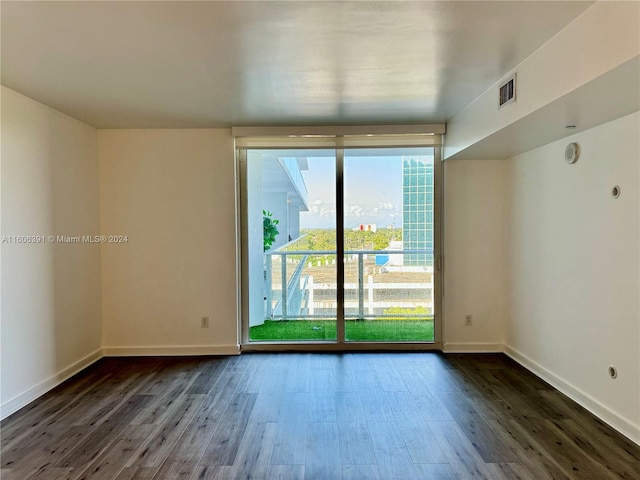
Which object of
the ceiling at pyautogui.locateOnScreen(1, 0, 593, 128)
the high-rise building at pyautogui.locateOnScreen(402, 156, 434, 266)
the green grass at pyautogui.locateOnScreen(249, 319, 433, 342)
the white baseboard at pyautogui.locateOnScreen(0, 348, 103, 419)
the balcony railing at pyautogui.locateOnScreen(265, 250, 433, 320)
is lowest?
the white baseboard at pyautogui.locateOnScreen(0, 348, 103, 419)

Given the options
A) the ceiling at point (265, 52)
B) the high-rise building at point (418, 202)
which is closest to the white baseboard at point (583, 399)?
the high-rise building at point (418, 202)

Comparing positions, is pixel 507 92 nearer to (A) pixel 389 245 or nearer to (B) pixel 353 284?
(A) pixel 389 245

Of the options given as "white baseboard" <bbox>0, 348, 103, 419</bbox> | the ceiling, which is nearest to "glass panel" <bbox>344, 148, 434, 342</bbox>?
the ceiling

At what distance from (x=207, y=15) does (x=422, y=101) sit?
192 cm

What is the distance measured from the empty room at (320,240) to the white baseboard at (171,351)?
0.02 metres

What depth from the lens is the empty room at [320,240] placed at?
6.36 feet

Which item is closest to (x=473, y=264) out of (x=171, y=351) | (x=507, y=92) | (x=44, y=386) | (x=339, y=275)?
(x=339, y=275)

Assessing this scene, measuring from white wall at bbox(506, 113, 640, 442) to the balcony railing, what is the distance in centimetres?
101

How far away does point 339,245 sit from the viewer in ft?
13.0

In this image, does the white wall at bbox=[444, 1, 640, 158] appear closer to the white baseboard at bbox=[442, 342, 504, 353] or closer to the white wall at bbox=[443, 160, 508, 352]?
the white wall at bbox=[443, 160, 508, 352]

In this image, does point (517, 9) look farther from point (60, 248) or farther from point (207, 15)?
point (60, 248)

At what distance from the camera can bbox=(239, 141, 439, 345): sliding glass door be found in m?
3.95

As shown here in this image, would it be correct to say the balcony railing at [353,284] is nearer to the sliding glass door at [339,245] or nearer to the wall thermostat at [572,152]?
the sliding glass door at [339,245]

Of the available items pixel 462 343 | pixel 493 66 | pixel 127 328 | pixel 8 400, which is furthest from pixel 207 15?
pixel 462 343
